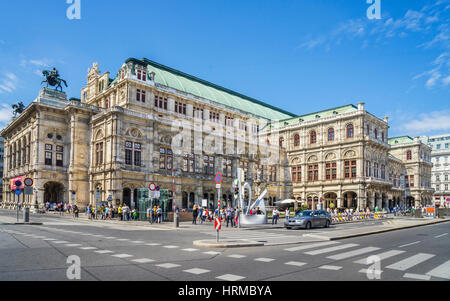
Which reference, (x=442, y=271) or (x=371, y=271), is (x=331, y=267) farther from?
(x=442, y=271)

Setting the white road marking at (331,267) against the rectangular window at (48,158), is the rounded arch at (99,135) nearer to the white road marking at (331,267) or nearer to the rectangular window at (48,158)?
the rectangular window at (48,158)

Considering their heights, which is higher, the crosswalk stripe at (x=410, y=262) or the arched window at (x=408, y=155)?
the arched window at (x=408, y=155)

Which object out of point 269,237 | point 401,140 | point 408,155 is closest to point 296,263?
point 269,237

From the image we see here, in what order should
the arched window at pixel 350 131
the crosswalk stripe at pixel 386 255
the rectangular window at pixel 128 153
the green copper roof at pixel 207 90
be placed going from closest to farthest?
the crosswalk stripe at pixel 386 255
the rectangular window at pixel 128 153
the green copper roof at pixel 207 90
the arched window at pixel 350 131

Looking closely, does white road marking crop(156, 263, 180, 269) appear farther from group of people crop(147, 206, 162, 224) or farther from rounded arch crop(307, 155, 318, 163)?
rounded arch crop(307, 155, 318, 163)

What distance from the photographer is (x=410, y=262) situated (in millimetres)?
10969

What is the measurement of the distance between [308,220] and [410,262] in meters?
15.8

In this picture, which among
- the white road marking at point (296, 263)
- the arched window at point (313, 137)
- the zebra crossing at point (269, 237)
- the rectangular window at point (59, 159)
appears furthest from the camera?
the arched window at point (313, 137)

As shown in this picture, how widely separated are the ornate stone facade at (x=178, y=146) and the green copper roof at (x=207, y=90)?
0.30m

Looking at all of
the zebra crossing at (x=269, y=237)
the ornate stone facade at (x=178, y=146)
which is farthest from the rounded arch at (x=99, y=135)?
the zebra crossing at (x=269, y=237)

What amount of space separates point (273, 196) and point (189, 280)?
6088 cm

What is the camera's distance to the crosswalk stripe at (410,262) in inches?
398

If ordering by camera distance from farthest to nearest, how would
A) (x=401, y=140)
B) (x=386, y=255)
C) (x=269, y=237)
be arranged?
(x=401, y=140) < (x=269, y=237) < (x=386, y=255)
